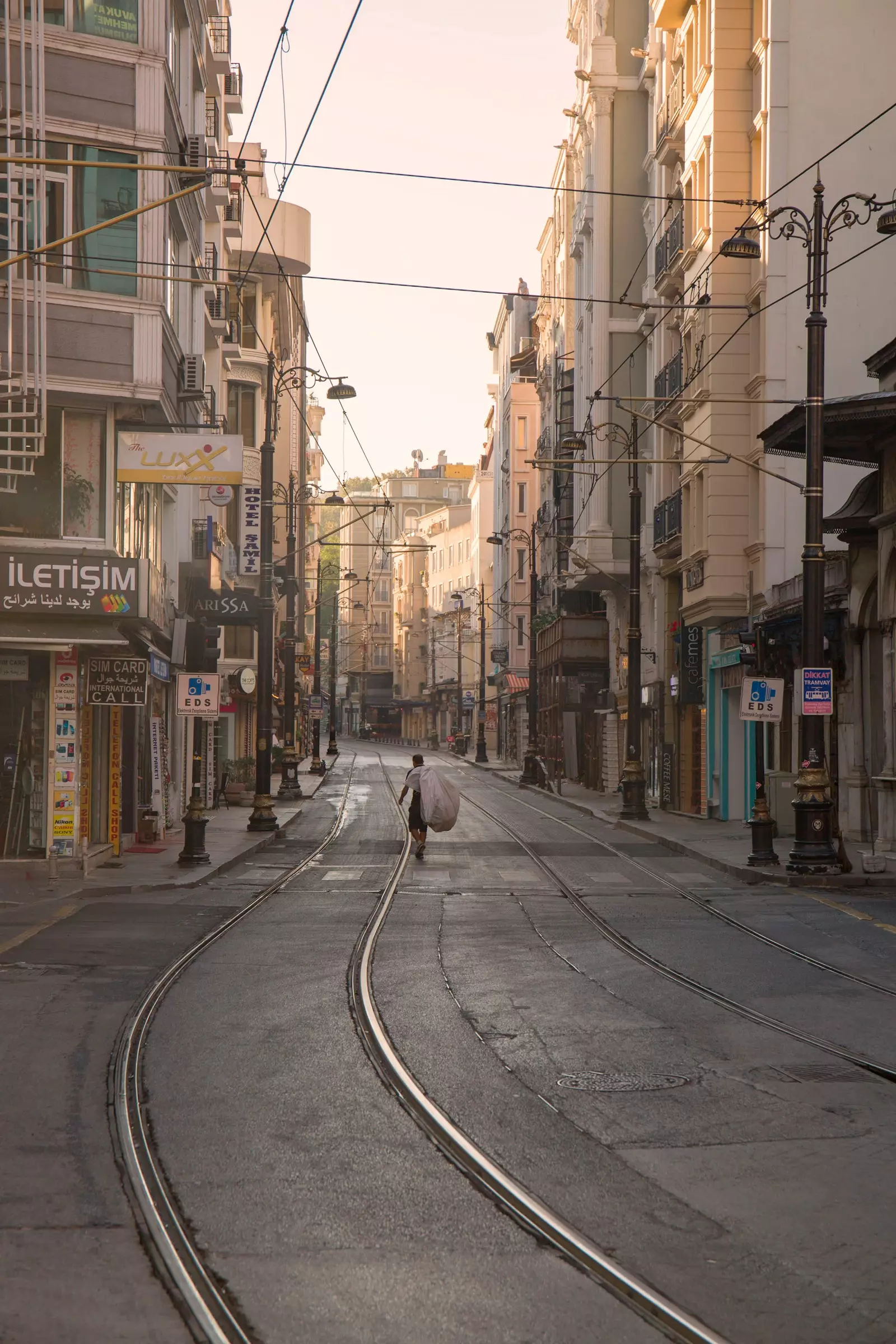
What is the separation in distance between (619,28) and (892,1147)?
5383 cm

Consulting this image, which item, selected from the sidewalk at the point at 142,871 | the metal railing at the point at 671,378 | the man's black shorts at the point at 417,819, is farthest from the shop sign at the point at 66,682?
the metal railing at the point at 671,378

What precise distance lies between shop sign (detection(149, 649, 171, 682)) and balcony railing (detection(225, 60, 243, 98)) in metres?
21.2

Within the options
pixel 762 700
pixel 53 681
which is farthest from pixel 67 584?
pixel 762 700

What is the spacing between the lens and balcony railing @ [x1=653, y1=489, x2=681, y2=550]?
40219 millimetres

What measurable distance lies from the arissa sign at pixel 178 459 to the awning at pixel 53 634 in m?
2.35

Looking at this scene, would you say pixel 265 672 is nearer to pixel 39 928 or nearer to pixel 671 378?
pixel 671 378

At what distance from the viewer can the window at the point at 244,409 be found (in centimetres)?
5644

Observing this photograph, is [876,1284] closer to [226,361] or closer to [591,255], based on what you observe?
[226,361]

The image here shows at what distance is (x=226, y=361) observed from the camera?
50281mm

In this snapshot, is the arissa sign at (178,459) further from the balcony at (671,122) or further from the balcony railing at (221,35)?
the balcony railing at (221,35)

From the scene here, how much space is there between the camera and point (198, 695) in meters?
26.1

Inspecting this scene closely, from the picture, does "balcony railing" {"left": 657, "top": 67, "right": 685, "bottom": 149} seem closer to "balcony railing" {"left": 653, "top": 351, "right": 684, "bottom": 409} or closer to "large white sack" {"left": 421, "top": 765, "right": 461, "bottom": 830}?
"balcony railing" {"left": 653, "top": 351, "right": 684, "bottom": 409}

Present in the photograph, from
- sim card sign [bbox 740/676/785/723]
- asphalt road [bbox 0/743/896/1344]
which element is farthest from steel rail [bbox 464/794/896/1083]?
sim card sign [bbox 740/676/785/723]

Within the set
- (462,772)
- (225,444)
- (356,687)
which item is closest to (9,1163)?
(225,444)
